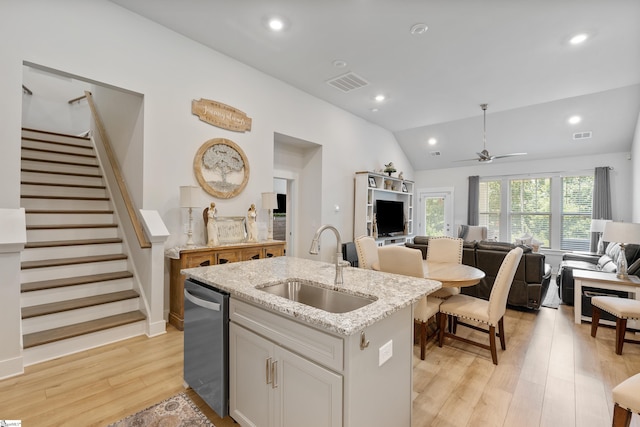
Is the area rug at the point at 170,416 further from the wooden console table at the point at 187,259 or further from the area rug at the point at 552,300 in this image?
the area rug at the point at 552,300

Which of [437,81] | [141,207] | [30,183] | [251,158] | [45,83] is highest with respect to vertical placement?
[45,83]

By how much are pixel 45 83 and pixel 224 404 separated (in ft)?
25.4

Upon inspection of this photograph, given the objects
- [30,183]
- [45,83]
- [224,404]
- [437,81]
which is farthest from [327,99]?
[45,83]

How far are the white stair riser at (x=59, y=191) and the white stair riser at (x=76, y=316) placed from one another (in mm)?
1859

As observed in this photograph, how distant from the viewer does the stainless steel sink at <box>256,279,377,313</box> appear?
1.69m

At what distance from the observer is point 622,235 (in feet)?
10.7

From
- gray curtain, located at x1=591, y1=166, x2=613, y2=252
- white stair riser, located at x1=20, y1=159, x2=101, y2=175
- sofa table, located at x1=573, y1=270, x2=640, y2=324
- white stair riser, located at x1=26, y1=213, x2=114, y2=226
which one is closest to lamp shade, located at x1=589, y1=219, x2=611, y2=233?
gray curtain, located at x1=591, y1=166, x2=613, y2=252

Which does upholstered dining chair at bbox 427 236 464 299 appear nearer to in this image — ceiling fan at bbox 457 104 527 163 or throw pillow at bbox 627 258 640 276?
throw pillow at bbox 627 258 640 276

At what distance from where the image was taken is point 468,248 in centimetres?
420

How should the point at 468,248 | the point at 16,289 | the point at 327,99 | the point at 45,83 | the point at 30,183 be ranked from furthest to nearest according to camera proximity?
the point at 45,83 → the point at 327,99 → the point at 468,248 → the point at 30,183 → the point at 16,289

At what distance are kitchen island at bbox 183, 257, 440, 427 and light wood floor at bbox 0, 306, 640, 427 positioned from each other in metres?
0.53

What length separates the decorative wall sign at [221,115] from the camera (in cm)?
374

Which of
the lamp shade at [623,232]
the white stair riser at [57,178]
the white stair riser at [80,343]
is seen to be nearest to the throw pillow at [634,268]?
the lamp shade at [623,232]

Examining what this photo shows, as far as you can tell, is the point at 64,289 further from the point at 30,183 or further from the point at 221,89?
the point at 221,89
